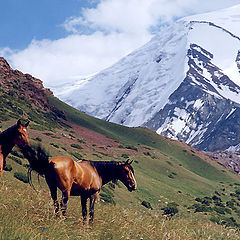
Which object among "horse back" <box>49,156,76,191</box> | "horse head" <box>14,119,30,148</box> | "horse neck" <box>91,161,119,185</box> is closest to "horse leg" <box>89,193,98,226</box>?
"horse neck" <box>91,161,119,185</box>

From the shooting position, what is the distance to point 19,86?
91250 mm

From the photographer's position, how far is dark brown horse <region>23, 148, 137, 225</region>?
981 cm

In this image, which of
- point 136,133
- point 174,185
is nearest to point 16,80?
point 136,133

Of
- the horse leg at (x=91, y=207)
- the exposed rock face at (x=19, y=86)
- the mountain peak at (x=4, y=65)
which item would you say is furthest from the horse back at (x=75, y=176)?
the mountain peak at (x=4, y=65)

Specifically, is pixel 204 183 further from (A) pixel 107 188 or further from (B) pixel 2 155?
(B) pixel 2 155

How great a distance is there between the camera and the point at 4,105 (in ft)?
214

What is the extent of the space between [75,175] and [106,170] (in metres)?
1.65

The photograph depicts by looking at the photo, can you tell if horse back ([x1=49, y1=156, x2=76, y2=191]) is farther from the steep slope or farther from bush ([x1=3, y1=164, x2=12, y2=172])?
bush ([x1=3, y1=164, x2=12, y2=172])

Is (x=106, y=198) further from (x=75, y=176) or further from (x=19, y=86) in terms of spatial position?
(x=19, y=86)

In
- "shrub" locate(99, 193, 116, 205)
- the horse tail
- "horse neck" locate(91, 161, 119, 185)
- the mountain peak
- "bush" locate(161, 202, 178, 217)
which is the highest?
the mountain peak

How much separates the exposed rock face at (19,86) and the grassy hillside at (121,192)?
3831mm

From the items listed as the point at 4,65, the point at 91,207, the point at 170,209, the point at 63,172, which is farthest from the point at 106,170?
the point at 4,65

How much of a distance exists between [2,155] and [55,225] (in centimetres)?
297

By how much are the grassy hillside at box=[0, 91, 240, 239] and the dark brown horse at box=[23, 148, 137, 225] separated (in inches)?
22.6
